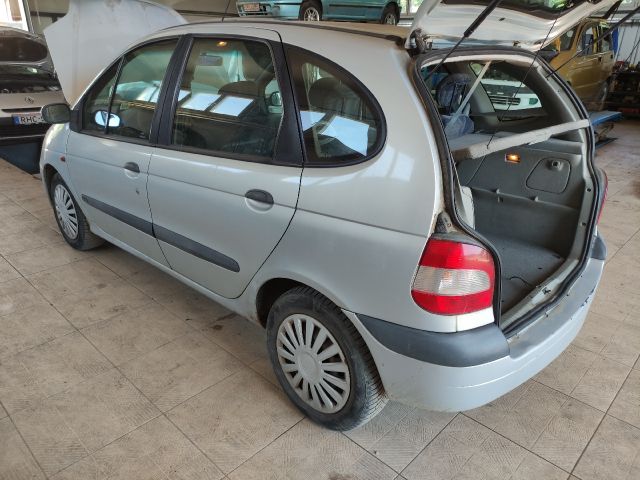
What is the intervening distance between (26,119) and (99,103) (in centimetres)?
336

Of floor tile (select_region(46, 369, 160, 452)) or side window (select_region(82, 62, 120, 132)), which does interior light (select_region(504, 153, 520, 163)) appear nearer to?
floor tile (select_region(46, 369, 160, 452))

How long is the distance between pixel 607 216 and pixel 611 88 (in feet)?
21.7

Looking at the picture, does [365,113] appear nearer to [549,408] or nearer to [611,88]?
[549,408]

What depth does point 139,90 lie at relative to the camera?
2426 mm

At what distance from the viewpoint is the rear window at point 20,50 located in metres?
6.20

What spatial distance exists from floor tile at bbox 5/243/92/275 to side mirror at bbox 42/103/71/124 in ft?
3.32

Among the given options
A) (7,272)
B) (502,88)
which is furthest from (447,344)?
(7,272)

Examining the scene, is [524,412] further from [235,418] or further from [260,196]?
[260,196]

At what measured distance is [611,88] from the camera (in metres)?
9.36

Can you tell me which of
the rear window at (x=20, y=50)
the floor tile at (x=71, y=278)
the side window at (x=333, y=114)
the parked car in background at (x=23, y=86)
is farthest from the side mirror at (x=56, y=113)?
the rear window at (x=20, y=50)

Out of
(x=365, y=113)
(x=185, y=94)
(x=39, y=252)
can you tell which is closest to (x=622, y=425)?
(x=365, y=113)

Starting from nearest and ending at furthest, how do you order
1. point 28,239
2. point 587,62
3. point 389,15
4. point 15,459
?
point 15,459, point 28,239, point 587,62, point 389,15

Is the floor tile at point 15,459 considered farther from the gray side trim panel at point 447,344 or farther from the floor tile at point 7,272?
the floor tile at point 7,272

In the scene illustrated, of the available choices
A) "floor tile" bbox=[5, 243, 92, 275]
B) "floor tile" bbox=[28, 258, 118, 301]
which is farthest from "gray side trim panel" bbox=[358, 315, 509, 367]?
"floor tile" bbox=[5, 243, 92, 275]
